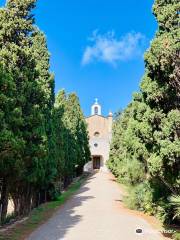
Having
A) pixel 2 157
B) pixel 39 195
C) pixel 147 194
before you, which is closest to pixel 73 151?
pixel 39 195

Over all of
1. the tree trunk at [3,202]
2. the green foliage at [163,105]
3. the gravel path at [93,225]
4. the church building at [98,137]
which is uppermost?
the church building at [98,137]

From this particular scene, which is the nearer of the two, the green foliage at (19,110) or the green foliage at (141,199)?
the green foliage at (19,110)

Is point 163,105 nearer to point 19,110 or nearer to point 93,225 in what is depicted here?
point 19,110

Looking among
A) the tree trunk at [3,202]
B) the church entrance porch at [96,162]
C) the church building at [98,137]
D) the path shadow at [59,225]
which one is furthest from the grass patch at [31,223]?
the church entrance porch at [96,162]

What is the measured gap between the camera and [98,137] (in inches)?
3307

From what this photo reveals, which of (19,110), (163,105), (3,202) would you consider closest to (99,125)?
(3,202)

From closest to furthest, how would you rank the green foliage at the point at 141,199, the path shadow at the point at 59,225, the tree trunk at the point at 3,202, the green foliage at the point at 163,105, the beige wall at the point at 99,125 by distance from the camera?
the green foliage at the point at 163,105 → the path shadow at the point at 59,225 → the tree trunk at the point at 3,202 → the green foliage at the point at 141,199 → the beige wall at the point at 99,125

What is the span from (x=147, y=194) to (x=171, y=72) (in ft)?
29.3

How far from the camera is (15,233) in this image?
16188 mm

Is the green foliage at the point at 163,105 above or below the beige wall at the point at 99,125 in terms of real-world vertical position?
below

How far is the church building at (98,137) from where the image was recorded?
3182 inches

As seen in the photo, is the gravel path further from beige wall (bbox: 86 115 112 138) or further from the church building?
beige wall (bbox: 86 115 112 138)

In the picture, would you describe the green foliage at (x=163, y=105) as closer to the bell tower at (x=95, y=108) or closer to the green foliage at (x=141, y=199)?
the green foliage at (x=141, y=199)

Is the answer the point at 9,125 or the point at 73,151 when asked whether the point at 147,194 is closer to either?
the point at 9,125
